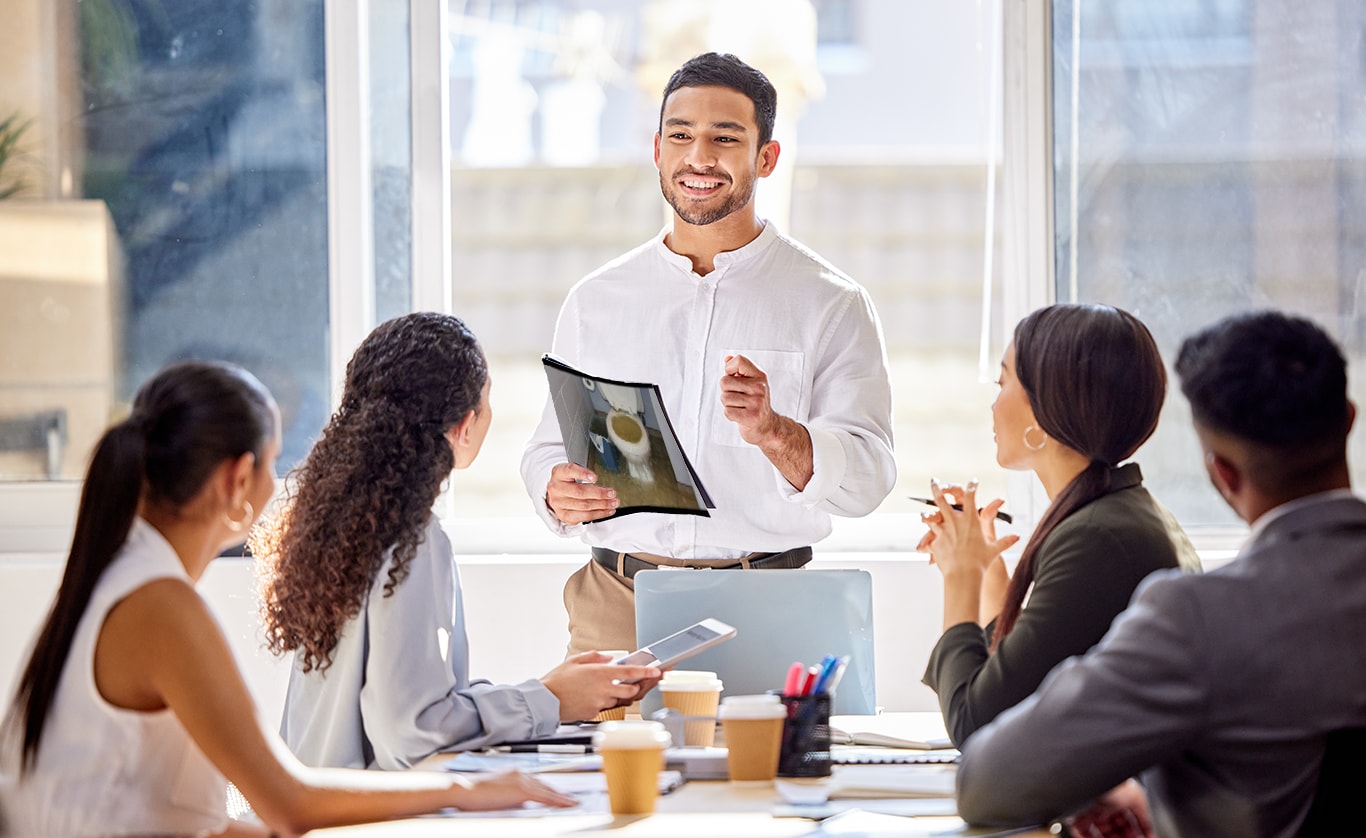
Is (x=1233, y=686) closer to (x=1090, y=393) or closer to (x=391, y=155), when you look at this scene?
(x=1090, y=393)

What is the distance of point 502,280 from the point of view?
441cm

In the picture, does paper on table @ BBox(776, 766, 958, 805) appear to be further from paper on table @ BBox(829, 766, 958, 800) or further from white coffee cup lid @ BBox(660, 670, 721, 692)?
white coffee cup lid @ BBox(660, 670, 721, 692)

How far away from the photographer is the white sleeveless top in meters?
1.48

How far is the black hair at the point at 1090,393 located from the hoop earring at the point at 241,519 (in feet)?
3.45

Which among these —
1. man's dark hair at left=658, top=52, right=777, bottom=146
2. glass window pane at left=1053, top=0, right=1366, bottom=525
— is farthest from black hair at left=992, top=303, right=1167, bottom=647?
glass window pane at left=1053, top=0, right=1366, bottom=525

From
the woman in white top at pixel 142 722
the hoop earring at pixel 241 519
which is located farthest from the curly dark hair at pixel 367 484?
the woman in white top at pixel 142 722

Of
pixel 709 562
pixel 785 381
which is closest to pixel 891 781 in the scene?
pixel 709 562

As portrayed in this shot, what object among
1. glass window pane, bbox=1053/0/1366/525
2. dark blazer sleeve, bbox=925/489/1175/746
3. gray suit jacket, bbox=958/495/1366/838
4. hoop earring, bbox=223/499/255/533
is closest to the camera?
gray suit jacket, bbox=958/495/1366/838

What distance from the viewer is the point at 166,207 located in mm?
3738

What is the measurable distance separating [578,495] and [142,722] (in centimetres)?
111

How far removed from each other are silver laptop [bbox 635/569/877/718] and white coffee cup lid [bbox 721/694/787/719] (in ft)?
1.74

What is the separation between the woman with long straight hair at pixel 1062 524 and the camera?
5.93 feet

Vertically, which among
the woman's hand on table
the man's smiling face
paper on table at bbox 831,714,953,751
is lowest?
paper on table at bbox 831,714,953,751

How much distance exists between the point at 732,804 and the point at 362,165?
2566mm
